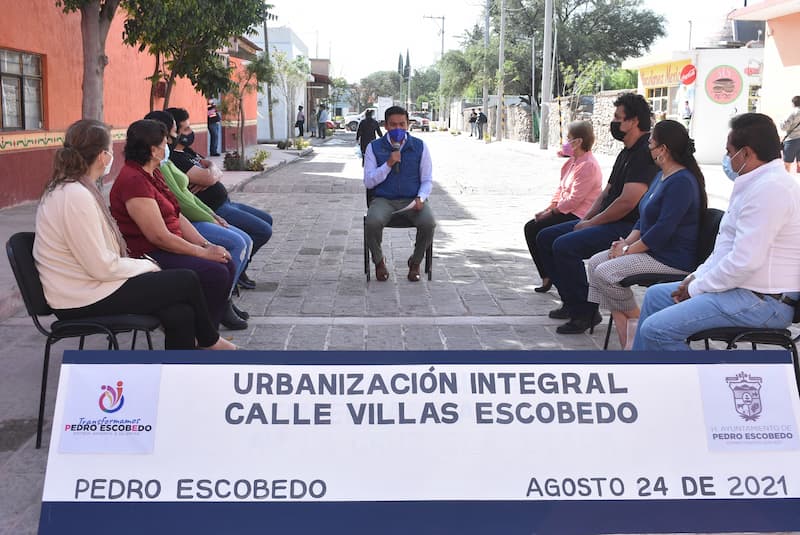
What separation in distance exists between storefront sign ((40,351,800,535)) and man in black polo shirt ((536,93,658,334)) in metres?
3.23

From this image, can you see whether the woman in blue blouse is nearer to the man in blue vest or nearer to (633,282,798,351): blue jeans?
(633,282,798,351): blue jeans

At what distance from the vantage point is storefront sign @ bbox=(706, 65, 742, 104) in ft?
90.9

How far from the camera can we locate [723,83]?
27.8 m

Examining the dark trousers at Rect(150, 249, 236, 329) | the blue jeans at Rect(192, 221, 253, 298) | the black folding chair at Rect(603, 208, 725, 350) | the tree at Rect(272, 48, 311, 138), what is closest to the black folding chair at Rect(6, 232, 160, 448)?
the dark trousers at Rect(150, 249, 236, 329)

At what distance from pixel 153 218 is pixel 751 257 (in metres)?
3.02

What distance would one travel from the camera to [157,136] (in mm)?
5020

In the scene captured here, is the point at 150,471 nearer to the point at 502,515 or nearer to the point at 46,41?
the point at 502,515

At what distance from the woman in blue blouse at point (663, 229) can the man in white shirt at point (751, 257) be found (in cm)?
91

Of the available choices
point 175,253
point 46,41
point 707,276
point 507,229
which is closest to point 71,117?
point 46,41

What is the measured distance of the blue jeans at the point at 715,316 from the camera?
415 cm

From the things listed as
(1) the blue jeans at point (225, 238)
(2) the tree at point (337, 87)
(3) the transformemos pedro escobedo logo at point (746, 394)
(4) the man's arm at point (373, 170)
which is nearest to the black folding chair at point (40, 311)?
(1) the blue jeans at point (225, 238)

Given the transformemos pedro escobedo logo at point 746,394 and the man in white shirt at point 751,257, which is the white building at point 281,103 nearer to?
the man in white shirt at point 751,257

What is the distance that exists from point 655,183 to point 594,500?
294 cm

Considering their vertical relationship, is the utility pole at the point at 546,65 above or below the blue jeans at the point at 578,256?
above
